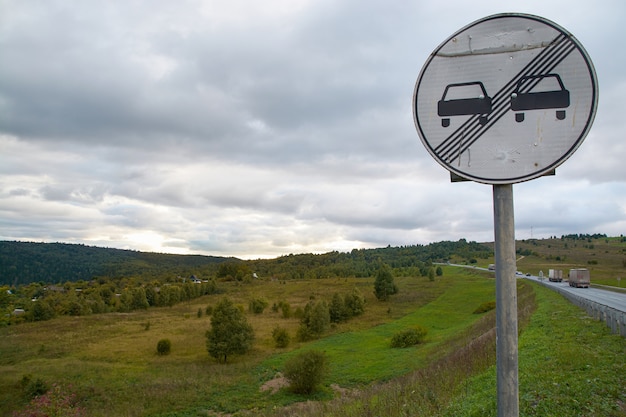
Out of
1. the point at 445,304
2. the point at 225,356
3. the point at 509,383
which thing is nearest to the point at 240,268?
the point at 445,304

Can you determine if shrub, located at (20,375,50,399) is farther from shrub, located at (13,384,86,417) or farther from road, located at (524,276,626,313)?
road, located at (524,276,626,313)

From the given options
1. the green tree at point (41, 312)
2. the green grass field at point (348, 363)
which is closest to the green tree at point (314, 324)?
the green grass field at point (348, 363)

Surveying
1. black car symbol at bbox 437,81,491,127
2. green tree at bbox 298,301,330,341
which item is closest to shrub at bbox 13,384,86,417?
green tree at bbox 298,301,330,341

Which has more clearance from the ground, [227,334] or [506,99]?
[506,99]

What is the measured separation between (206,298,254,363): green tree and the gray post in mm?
40776

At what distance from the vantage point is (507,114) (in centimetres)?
226

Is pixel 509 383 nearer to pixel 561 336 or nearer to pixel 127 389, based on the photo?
pixel 561 336

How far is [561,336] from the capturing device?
1585cm

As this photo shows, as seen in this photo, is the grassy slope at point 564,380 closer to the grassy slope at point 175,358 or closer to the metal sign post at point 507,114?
the metal sign post at point 507,114

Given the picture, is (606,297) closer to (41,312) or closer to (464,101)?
(464,101)

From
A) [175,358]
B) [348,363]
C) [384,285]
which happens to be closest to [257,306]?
[384,285]

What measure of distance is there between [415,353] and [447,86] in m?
34.4

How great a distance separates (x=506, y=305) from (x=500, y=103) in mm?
1077

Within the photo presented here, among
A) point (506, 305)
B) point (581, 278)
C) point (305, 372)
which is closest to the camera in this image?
point (506, 305)
